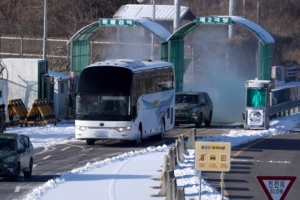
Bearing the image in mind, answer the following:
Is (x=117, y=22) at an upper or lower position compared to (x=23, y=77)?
upper

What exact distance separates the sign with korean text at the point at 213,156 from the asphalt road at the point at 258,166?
9.43ft

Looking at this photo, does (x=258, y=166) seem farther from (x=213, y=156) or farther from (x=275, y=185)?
(x=275, y=185)

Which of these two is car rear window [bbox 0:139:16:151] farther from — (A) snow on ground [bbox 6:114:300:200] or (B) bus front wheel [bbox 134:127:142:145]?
(B) bus front wheel [bbox 134:127:142:145]

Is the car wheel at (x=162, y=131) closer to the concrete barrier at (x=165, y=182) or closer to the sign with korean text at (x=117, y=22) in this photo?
the sign with korean text at (x=117, y=22)

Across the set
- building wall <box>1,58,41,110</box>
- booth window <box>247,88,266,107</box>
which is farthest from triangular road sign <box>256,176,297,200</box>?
building wall <box>1,58,41,110</box>

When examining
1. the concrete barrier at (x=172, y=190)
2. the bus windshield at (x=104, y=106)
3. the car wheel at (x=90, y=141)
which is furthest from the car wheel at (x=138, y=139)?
the concrete barrier at (x=172, y=190)

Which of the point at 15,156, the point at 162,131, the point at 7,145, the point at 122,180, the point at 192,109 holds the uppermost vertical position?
the point at 7,145

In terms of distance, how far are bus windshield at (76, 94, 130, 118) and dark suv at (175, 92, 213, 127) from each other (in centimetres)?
847

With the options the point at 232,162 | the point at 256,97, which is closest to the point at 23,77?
the point at 256,97

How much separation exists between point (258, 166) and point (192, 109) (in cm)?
1263

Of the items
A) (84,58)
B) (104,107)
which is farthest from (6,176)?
(84,58)

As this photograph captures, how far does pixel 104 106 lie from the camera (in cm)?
2694

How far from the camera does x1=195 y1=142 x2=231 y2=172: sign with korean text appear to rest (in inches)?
550

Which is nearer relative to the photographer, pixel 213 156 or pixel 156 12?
pixel 213 156
